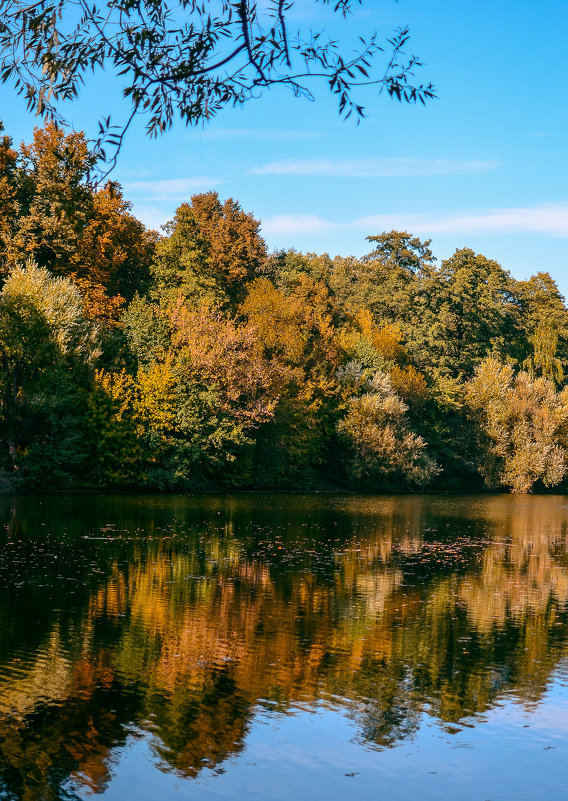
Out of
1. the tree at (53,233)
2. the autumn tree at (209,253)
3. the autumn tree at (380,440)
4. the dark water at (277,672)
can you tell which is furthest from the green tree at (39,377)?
the autumn tree at (380,440)

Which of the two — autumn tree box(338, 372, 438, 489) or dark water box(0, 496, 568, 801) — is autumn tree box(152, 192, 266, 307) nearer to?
autumn tree box(338, 372, 438, 489)

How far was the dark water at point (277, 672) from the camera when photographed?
9383 mm

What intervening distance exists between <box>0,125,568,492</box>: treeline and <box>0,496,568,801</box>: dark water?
24.4 meters

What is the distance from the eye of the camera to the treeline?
52116mm

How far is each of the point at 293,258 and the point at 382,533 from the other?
54.0 meters

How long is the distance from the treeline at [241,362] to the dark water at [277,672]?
2443 centimetres

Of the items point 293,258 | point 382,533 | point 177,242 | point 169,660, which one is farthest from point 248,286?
point 169,660

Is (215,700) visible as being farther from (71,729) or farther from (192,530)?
(192,530)

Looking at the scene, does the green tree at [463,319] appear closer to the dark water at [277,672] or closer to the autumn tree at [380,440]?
the autumn tree at [380,440]

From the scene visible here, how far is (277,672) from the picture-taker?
43.8 feet

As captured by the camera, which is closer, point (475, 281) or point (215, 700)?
point (215, 700)

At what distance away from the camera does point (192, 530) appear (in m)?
34.0

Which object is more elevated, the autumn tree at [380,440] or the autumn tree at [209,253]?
the autumn tree at [209,253]

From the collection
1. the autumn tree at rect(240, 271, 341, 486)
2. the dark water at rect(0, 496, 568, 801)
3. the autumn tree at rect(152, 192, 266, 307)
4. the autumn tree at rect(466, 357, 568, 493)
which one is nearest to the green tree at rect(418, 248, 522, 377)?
the autumn tree at rect(466, 357, 568, 493)
